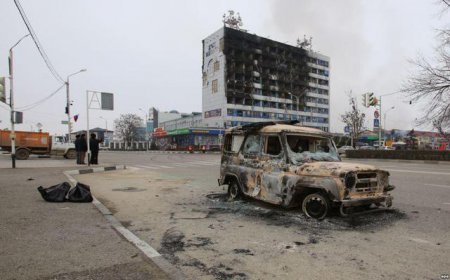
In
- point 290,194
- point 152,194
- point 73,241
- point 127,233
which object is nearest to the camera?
point 73,241

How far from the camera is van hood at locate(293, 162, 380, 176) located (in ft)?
19.8

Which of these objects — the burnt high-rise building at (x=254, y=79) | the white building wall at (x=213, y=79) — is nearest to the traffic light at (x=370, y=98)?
the burnt high-rise building at (x=254, y=79)

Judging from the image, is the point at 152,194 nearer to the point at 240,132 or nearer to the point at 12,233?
the point at 240,132

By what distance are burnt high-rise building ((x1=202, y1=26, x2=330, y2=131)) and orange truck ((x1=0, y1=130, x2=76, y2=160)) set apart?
175 feet

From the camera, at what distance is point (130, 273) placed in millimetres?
3814

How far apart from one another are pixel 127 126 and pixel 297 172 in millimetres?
87932

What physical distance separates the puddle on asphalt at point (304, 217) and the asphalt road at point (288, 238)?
18 mm

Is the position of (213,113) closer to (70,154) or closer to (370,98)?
(370,98)

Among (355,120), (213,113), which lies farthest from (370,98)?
(213,113)

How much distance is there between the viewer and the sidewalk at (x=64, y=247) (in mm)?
3818

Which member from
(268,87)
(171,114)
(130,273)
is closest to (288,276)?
(130,273)

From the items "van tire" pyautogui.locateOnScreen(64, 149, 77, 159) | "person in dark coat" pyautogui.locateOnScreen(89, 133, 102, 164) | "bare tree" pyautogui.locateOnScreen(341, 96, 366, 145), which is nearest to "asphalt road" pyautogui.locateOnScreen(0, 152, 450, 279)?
"person in dark coat" pyautogui.locateOnScreen(89, 133, 102, 164)

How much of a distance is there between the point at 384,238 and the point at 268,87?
90030 millimetres

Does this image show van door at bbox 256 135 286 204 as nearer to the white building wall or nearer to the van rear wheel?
the van rear wheel
